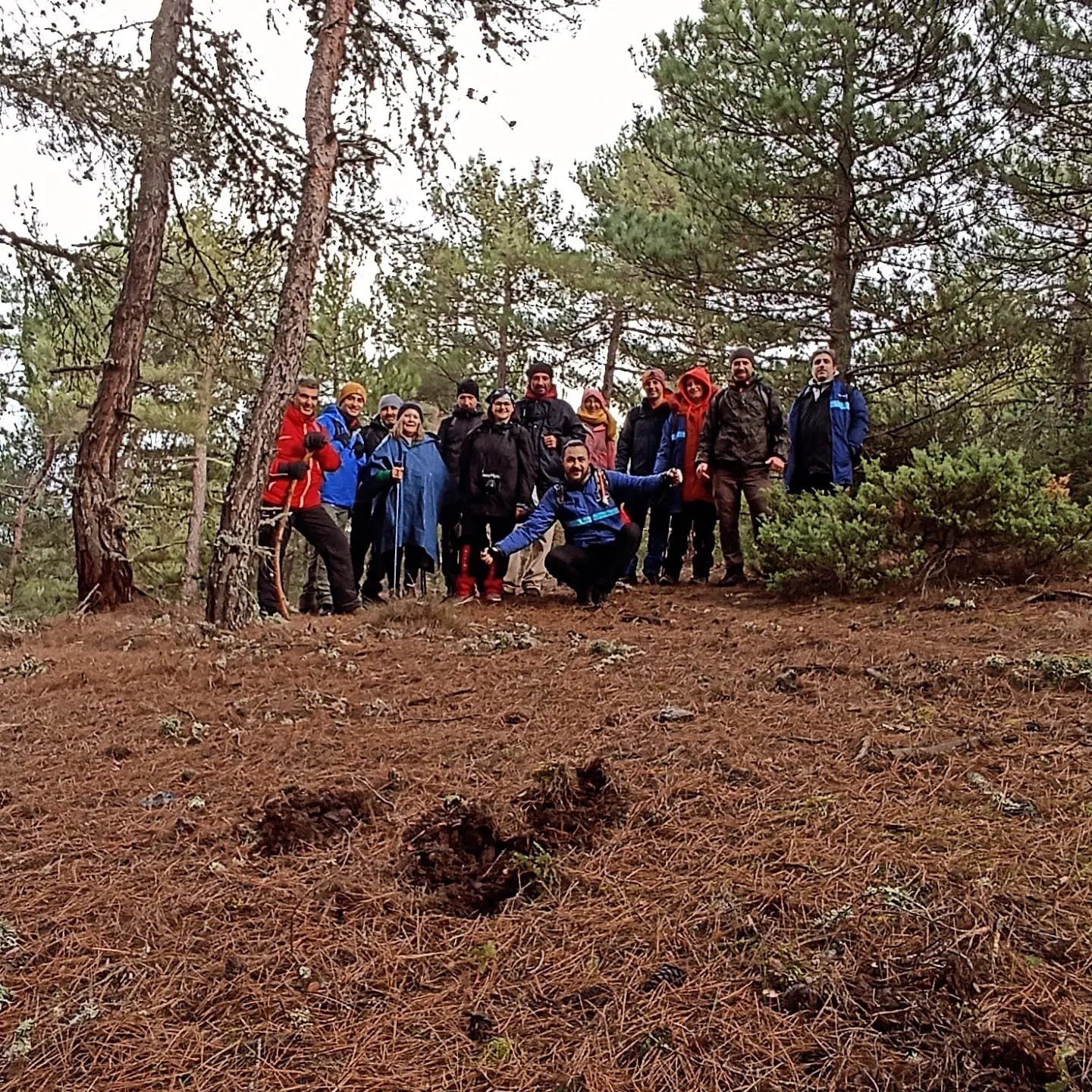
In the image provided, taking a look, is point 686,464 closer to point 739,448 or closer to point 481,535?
point 739,448

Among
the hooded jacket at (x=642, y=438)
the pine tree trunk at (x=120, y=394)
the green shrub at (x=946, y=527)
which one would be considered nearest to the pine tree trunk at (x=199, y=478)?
the pine tree trunk at (x=120, y=394)

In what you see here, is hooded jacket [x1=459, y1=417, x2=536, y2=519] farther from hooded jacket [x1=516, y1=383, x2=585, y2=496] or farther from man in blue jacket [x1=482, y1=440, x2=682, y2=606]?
man in blue jacket [x1=482, y1=440, x2=682, y2=606]

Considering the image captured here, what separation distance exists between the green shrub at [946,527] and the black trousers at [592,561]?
1415 mm

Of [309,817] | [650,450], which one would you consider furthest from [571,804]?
[650,450]

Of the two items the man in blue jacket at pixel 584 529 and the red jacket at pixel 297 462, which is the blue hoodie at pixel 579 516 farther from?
the red jacket at pixel 297 462

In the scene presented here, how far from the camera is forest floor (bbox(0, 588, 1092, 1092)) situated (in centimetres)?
211

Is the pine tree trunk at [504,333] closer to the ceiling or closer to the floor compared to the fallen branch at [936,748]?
closer to the ceiling

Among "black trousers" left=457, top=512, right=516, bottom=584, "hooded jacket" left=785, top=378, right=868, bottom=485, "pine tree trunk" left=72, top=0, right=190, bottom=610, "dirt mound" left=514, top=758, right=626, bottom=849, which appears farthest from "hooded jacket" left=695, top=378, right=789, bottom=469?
"pine tree trunk" left=72, top=0, right=190, bottom=610

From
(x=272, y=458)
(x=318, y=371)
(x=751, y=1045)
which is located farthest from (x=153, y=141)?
(x=318, y=371)

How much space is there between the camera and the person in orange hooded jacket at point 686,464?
9.08m

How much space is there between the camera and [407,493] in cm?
855

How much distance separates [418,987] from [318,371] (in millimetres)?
18177

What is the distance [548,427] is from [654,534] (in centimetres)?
161

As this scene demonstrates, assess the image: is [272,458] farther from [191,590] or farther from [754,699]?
[191,590]
